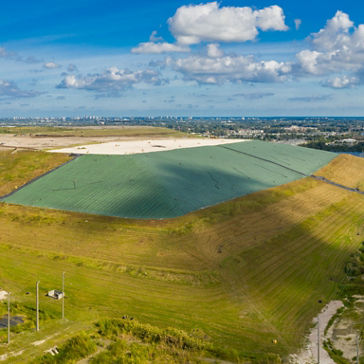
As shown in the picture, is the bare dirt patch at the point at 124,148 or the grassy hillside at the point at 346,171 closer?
the grassy hillside at the point at 346,171

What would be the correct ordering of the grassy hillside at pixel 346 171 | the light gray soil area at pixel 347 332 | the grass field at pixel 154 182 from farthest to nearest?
the grassy hillside at pixel 346 171 → the grass field at pixel 154 182 → the light gray soil area at pixel 347 332

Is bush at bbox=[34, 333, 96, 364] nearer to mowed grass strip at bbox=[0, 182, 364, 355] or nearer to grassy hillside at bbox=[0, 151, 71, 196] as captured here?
mowed grass strip at bbox=[0, 182, 364, 355]

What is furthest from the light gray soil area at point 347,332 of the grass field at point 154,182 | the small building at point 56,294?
the grass field at point 154,182

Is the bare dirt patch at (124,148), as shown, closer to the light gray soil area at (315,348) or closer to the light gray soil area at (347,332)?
the light gray soil area at (315,348)

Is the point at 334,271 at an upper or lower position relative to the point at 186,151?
lower

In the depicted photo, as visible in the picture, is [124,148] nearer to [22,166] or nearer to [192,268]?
[22,166]

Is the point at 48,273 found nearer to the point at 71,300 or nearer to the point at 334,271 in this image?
the point at 71,300

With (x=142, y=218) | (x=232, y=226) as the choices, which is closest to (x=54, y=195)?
(x=142, y=218)
